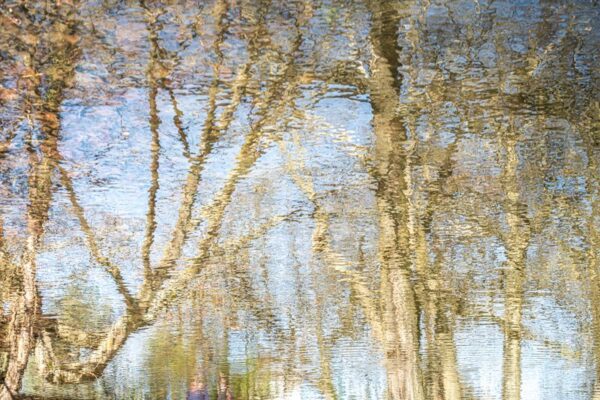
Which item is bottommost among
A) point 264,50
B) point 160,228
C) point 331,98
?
point 160,228

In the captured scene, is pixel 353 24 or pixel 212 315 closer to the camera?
pixel 212 315

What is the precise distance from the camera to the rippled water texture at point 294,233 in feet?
7.52

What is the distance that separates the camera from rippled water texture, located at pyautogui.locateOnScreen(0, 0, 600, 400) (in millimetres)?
2293

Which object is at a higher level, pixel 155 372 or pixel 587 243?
pixel 587 243

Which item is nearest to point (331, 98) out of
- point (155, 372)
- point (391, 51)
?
point (391, 51)

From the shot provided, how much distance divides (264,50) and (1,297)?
3.23 ft

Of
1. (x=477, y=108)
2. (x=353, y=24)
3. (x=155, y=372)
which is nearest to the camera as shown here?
(x=155, y=372)

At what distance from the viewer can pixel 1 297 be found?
7.50ft

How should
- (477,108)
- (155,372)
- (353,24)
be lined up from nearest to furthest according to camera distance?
(155,372)
(477,108)
(353,24)

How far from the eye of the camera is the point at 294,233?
7.77 ft

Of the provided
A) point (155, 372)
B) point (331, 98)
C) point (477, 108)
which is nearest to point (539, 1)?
point (477, 108)

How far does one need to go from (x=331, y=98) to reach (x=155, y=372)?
2.83ft

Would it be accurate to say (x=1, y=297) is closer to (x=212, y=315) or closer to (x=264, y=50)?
(x=212, y=315)

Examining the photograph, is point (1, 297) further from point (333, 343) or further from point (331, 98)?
point (331, 98)
